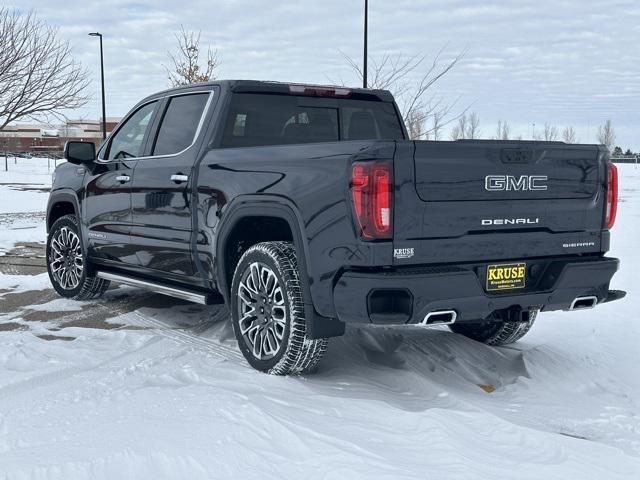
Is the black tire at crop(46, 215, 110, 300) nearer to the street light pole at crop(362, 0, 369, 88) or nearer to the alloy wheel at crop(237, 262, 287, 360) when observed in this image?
the alloy wheel at crop(237, 262, 287, 360)

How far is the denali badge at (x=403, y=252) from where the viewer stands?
420 cm

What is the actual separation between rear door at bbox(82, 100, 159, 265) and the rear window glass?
1073 mm

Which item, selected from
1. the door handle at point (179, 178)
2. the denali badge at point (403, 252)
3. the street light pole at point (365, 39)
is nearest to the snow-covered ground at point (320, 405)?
the denali badge at point (403, 252)

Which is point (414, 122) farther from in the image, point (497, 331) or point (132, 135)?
point (497, 331)

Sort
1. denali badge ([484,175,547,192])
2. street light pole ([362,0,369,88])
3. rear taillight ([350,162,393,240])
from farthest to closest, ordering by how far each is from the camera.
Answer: street light pole ([362,0,369,88]), denali badge ([484,175,547,192]), rear taillight ([350,162,393,240])

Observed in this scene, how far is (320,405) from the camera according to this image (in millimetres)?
4297

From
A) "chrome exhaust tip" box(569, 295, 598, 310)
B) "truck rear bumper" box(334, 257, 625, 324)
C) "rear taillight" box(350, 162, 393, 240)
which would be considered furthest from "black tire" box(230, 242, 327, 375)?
"chrome exhaust tip" box(569, 295, 598, 310)

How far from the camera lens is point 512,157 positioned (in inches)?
177

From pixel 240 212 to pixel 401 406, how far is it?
63.5 inches

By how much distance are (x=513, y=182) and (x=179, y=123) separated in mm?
2827

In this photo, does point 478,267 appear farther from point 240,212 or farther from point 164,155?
point 164,155

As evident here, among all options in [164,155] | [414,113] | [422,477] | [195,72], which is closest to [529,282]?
[422,477]

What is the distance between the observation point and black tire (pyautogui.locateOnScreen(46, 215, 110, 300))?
7465 millimetres

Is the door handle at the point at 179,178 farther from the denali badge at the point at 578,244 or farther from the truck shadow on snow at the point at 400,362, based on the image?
the denali badge at the point at 578,244
